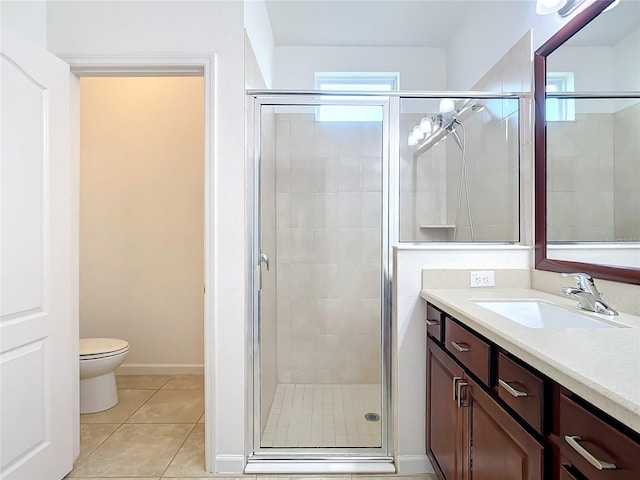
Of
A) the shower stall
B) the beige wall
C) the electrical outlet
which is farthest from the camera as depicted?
the beige wall

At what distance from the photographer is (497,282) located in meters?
1.97

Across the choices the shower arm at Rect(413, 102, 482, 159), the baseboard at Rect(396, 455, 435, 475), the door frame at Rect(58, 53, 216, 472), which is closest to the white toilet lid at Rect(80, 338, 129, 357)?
the door frame at Rect(58, 53, 216, 472)

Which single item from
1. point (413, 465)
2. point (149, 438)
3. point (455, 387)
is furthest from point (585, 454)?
point (149, 438)

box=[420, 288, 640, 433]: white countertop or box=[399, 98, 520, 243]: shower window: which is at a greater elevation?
box=[399, 98, 520, 243]: shower window

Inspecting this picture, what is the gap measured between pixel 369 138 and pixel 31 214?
1.65 metres

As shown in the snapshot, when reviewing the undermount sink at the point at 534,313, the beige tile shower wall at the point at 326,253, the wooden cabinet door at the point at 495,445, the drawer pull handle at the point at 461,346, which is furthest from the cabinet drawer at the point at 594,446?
the beige tile shower wall at the point at 326,253

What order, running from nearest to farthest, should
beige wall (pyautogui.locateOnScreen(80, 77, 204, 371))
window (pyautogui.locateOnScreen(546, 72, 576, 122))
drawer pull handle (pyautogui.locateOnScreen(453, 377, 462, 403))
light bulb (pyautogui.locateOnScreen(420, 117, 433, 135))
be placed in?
drawer pull handle (pyautogui.locateOnScreen(453, 377, 462, 403))
window (pyautogui.locateOnScreen(546, 72, 576, 122))
light bulb (pyautogui.locateOnScreen(420, 117, 433, 135))
beige wall (pyautogui.locateOnScreen(80, 77, 204, 371))

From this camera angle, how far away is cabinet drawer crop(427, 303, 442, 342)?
5.68 feet

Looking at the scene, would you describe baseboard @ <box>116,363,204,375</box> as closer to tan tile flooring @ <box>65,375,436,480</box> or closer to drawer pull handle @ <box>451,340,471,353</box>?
tan tile flooring @ <box>65,375,436,480</box>

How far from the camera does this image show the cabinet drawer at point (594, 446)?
2.22ft

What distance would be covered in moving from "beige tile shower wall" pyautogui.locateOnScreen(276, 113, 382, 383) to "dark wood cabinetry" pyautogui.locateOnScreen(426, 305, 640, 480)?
22.0 inches

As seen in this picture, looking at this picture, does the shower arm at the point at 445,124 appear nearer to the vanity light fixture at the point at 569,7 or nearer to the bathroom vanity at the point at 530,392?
the vanity light fixture at the point at 569,7

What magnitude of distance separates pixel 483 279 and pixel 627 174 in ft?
2.44

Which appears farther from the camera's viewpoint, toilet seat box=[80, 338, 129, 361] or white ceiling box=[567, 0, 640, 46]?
toilet seat box=[80, 338, 129, 361]
